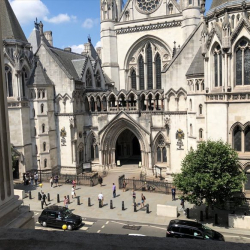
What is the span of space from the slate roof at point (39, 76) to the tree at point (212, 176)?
22.1m

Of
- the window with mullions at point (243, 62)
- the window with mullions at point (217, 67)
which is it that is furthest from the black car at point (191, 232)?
the window with mullions at point (217, 67)

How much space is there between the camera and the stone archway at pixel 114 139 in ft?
121

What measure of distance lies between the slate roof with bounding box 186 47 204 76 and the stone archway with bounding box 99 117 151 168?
32.3ft

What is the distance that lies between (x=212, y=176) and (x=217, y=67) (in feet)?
34.8

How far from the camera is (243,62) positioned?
2447cm

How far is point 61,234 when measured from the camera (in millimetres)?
4352

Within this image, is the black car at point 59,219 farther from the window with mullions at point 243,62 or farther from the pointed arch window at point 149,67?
the pointed arch window at point 149,67

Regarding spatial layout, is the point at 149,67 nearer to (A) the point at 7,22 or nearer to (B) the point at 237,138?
(A) the point at 7,22

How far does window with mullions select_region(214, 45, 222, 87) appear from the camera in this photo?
2600 cm

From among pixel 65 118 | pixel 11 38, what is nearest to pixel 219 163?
pixel 65 118

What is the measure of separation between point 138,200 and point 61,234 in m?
24.7

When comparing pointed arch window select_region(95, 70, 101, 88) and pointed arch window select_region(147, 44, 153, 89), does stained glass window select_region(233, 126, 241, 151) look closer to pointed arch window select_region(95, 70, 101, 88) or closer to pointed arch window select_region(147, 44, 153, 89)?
pointed arch window select_region(147, 44, 153, 89)

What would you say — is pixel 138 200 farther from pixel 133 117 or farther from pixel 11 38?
pixel 11 38

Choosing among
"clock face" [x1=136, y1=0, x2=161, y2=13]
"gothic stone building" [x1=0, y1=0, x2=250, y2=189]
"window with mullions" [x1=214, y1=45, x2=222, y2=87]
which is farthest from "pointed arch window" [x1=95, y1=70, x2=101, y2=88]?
"window with mullions" [x1=214, y1=45, x2=222, y2=87]
